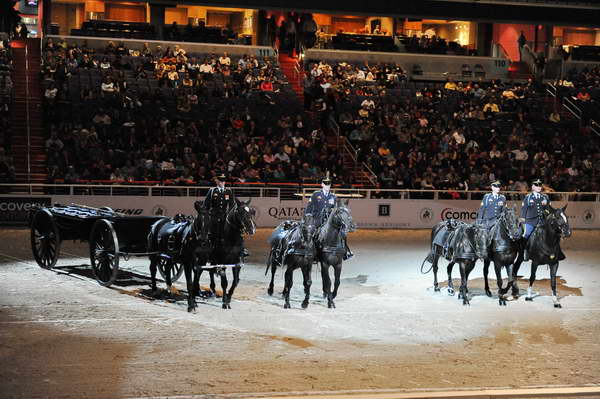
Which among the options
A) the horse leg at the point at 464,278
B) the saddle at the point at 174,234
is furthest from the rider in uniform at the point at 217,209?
the horse leg at the point at 464,278

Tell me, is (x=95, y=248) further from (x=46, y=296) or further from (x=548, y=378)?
(x=548, y=378)

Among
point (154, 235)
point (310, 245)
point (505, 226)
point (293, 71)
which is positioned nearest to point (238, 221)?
point (310, 245)

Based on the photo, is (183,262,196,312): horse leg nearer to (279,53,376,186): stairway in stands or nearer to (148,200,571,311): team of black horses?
(148,200,571,311): team of black horses

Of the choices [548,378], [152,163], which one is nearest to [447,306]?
[548,378]

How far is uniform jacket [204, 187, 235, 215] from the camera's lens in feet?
43.7

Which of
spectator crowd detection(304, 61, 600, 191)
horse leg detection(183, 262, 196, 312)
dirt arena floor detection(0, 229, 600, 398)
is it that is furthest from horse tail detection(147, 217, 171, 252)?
spectator crowd detection(304, 61, 600, 191)

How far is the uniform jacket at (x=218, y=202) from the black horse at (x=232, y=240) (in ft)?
0.30

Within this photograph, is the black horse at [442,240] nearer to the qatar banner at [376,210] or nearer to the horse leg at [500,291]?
the horse leg at [500,291]

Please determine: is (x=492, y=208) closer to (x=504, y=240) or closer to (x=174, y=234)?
(x=504, y=240)

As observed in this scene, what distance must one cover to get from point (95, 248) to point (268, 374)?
6.75m

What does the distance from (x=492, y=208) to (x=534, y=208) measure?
761 mm

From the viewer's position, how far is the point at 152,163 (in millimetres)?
27031

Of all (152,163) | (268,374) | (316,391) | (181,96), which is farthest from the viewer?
(181,96)

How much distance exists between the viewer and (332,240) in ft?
46.1
